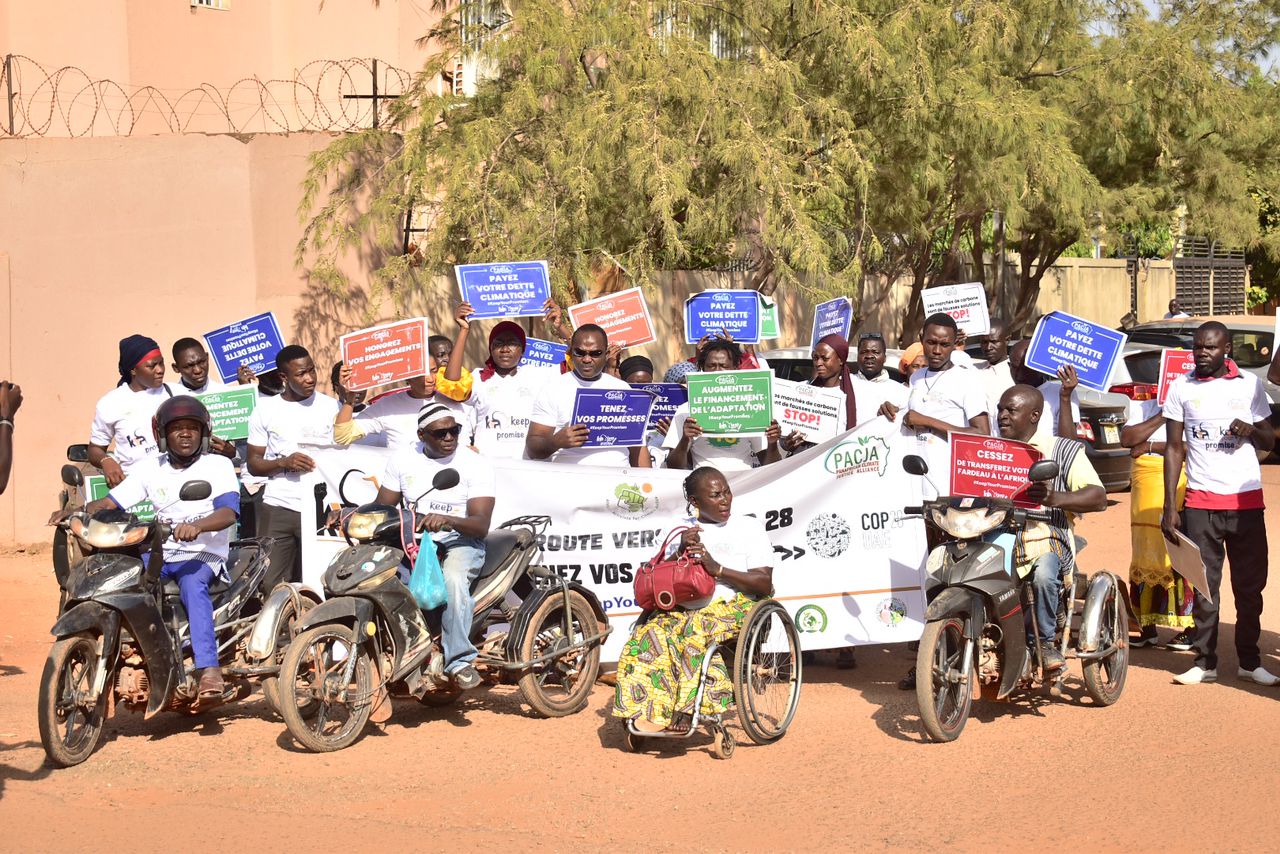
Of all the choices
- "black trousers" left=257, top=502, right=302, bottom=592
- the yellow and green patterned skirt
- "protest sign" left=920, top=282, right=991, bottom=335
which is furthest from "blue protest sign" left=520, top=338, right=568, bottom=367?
the yellow and green patterned skirt

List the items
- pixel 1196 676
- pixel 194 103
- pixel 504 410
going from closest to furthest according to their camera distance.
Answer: pixel 1196 676, pixel 504 410, pixel 194 103

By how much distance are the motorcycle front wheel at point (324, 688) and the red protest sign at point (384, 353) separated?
82.1 inches

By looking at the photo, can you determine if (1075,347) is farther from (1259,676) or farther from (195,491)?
(195,491)

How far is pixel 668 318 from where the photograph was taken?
16250mm

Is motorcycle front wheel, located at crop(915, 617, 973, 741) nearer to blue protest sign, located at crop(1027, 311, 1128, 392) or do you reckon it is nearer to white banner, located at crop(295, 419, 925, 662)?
white banner, located at crop(295, 419, 925, 662)

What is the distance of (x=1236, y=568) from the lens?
8.10 m

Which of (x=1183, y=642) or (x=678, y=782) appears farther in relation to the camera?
(x=1183, y=642)

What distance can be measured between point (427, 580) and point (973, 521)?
2573 millimetres

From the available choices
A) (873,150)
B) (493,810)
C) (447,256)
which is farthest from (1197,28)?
(493,810)

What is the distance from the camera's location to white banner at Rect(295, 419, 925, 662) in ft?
26.8

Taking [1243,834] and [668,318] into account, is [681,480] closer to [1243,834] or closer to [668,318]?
Answer: [1243,834]

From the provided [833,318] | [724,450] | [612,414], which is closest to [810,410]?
[724,450]

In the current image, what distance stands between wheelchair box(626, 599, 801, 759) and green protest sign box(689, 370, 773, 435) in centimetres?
142

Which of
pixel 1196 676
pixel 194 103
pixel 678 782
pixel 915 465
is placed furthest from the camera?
pixel 194 103
